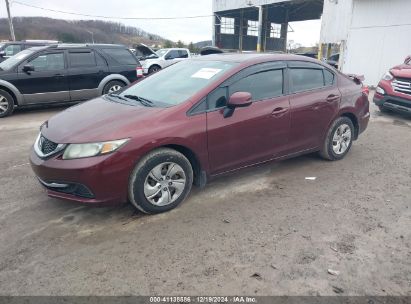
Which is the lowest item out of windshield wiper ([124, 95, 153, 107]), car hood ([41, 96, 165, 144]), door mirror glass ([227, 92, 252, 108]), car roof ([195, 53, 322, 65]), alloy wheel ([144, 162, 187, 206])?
alloy wheel ([144, 162, 187, 206])

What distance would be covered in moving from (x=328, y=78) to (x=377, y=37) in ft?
38.4

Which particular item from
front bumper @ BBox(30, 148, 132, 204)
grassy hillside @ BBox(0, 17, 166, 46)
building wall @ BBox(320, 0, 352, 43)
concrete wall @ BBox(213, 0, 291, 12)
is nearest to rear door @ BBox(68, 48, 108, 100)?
front bumper @ BBox(30, 148, 132, 204)

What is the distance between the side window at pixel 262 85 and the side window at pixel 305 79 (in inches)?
9.4

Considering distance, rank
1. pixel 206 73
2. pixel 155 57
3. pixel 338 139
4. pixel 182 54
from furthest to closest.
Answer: pixel 182 54 < pixel 155 57 < pixel 338 139 < pixel 206 73

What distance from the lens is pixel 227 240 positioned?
3.11 metres

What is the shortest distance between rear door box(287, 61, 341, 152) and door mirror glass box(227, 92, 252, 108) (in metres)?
0.93

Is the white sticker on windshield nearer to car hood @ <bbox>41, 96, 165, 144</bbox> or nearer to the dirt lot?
car hood @ <bbox>41, 96, 165, 144</bbox>

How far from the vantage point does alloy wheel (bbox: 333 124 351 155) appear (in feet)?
16.7

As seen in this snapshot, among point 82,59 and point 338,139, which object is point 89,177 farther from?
point 82,59

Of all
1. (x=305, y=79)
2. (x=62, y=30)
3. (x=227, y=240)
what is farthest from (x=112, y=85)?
(x=62, y=30)

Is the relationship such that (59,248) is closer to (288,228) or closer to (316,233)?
(288,228)

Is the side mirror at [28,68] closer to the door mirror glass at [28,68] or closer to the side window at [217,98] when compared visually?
the door mirror glass at [28,68]

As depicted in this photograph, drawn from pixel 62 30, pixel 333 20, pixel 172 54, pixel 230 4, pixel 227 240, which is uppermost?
pixel 230 4

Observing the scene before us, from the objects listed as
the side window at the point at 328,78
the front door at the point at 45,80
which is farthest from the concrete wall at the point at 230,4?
the side window at the point at 328,78
